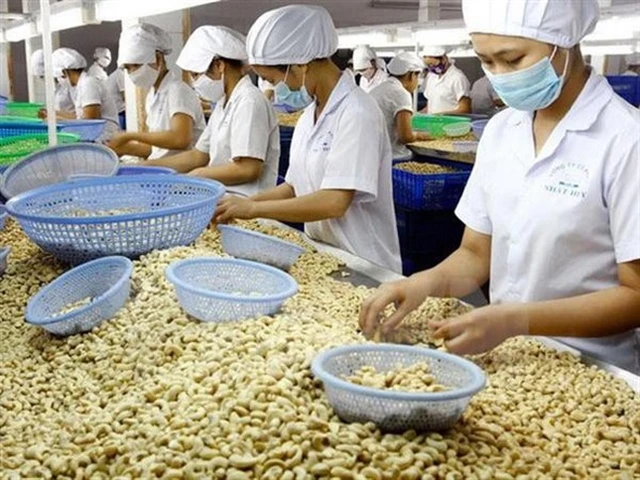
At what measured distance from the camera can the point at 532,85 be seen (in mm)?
1616

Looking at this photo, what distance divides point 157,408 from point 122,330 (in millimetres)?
463

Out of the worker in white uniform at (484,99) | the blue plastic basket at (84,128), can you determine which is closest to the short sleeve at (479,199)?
the blue plastic basket at (84,128)

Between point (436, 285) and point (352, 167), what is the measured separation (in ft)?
2.53

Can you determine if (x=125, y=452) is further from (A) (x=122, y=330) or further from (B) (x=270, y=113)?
(B) (x=270, y=113)

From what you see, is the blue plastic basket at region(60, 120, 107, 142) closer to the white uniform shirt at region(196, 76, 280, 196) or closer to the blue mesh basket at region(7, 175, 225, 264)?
the white uniform shirt at region(196, 76, 280, 196)

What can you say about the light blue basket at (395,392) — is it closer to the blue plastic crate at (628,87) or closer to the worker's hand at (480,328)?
the worker's hand at (480,328)

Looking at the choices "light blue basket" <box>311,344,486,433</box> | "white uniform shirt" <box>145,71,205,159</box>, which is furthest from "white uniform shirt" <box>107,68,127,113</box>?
"light blue basket" <box>311,344,486,433</box>

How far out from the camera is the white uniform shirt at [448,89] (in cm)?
816

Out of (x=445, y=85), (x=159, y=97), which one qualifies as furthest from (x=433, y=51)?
(x=159, y=97)

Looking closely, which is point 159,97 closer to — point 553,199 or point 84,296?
point 84,296

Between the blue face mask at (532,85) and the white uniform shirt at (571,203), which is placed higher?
the blue face mask at (532,85)

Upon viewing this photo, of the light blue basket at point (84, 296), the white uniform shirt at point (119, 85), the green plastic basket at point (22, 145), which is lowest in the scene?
the light blue basket at point (84, 296)

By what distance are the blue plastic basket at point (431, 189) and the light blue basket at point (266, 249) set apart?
2.33m

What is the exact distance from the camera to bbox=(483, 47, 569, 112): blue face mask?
5.24ft
